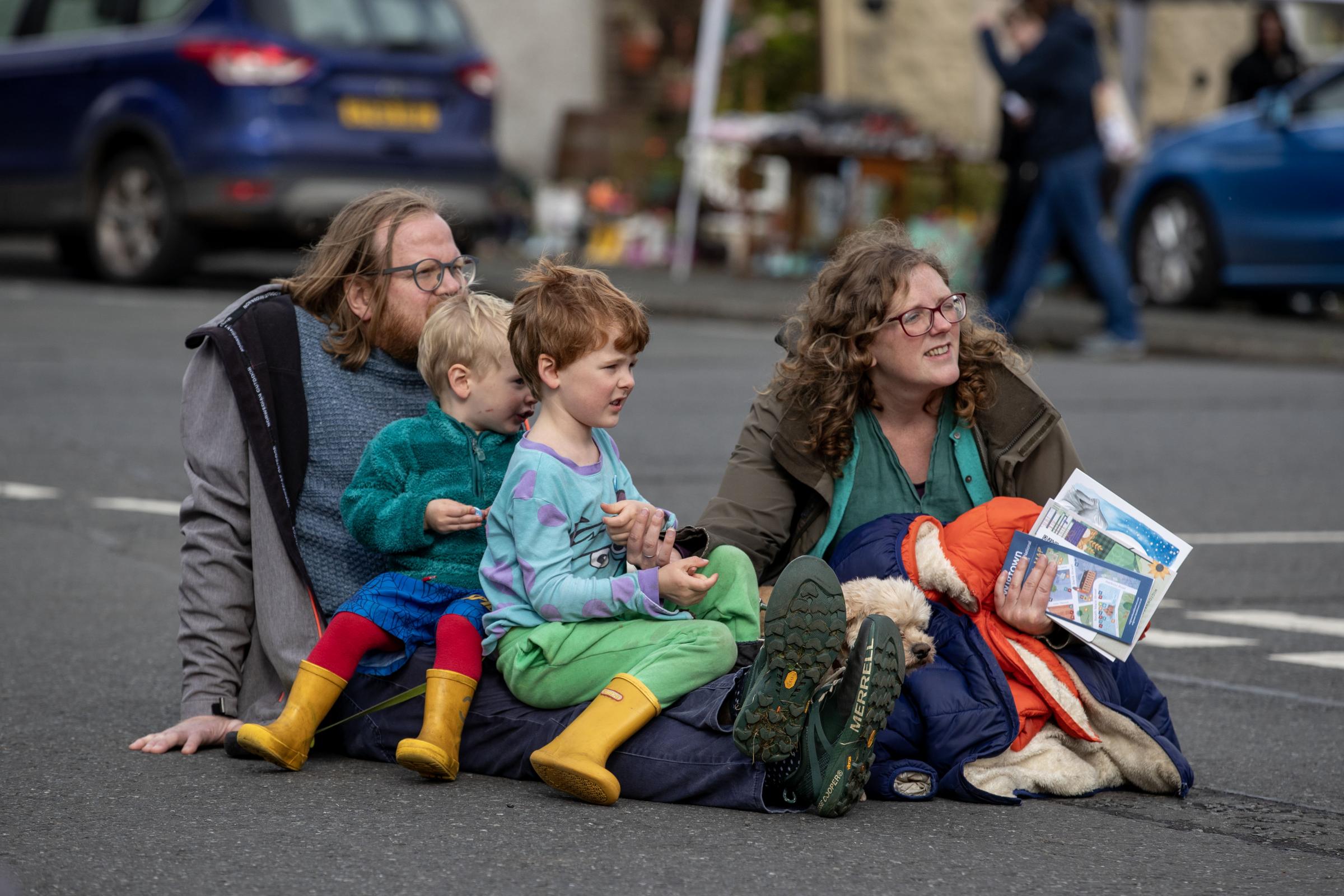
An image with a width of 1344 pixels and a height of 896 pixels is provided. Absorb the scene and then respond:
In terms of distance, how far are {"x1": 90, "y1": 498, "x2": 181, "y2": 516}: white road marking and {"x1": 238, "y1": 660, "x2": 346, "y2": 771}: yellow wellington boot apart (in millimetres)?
3434

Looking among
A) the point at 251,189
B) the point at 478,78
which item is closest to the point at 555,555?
the point at 251,189

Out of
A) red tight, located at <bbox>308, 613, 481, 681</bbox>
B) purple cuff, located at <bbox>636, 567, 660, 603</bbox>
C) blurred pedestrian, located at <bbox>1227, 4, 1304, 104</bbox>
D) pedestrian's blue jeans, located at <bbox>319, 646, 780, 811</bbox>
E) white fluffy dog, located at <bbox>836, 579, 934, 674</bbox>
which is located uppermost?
blurred pedestrian, located at <bbox>1227, 4, 1304, 104</bbox>

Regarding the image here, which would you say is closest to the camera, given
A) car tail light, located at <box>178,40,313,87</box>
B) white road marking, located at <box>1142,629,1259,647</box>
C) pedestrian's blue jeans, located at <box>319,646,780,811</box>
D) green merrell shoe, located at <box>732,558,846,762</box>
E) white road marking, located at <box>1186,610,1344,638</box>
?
green merrell shoe, located at <box>732,558,846,762</box>

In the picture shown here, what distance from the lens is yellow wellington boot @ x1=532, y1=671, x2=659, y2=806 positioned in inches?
149

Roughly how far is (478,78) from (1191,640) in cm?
928

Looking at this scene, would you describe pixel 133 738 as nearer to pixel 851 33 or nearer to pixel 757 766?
pixel 757 766

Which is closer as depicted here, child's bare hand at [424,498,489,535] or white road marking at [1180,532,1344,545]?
child's bare hand at [424,498,489,535]

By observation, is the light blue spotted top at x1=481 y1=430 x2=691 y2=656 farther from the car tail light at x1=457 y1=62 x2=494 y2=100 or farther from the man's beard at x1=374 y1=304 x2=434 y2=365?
the car tail light at x1=457 y1=62 x2=494 y2=100

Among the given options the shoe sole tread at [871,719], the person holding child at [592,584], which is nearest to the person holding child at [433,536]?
the person holding child at [592,584]

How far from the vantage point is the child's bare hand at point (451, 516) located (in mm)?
3979

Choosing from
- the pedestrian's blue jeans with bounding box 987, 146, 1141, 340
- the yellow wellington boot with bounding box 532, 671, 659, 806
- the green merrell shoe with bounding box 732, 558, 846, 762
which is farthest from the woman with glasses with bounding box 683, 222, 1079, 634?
the pedestrian's blue jeans with bounding box 987, 146, 1141, 340

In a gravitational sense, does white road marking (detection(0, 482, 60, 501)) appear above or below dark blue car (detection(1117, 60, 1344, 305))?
below

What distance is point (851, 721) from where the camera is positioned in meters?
3.69

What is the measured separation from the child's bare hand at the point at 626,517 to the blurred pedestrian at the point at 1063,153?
871 cm
